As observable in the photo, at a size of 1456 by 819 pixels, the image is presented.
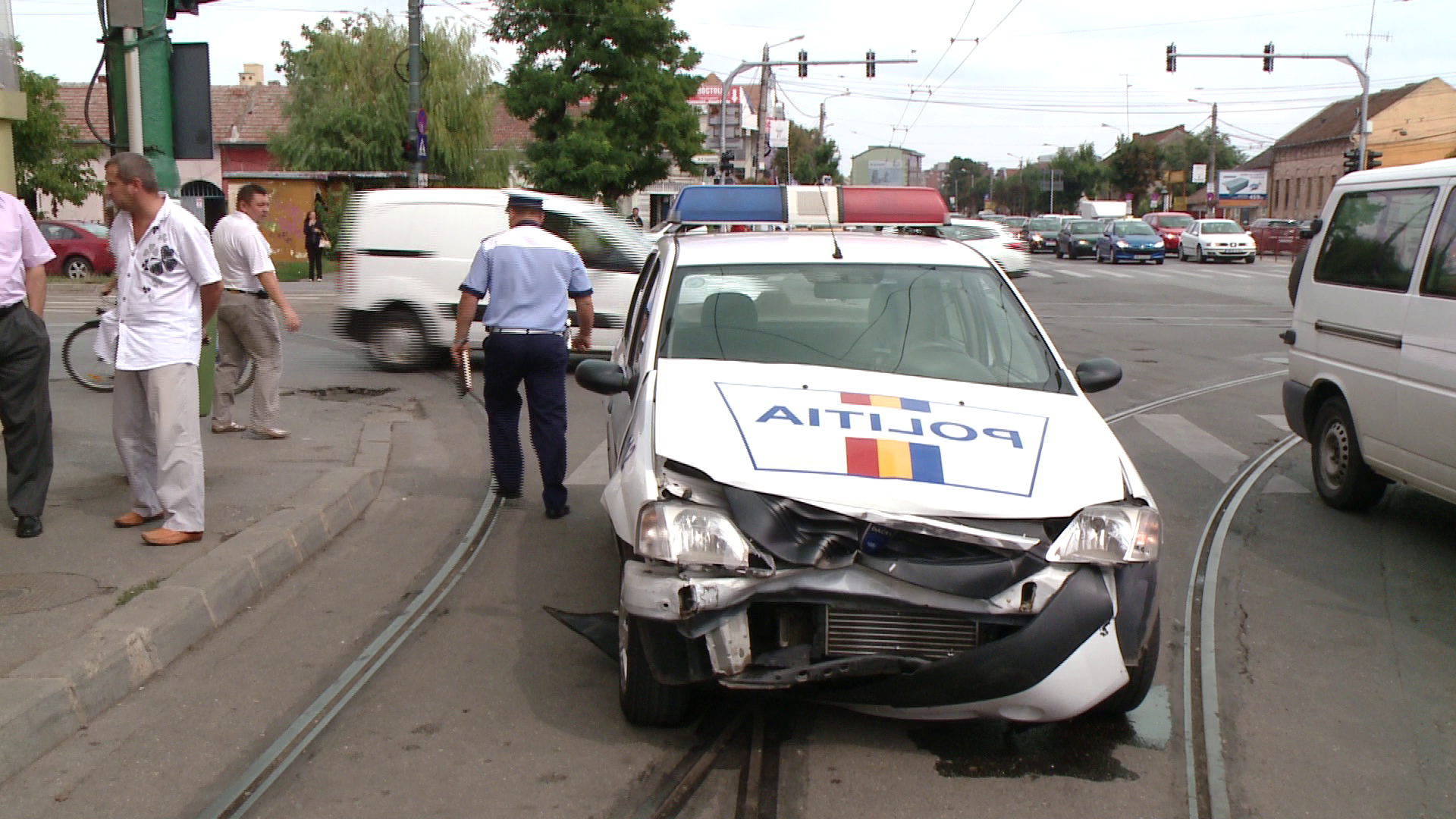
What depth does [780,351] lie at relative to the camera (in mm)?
5176

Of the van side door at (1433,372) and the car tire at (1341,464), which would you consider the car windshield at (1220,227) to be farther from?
the van side door at (1433,372)

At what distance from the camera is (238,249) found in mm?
8945

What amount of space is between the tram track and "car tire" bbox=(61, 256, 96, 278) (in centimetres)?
2787

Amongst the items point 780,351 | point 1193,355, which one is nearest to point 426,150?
point 1193,355

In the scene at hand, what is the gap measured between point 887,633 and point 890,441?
25.2 inches

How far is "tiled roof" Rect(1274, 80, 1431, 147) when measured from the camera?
7294 centimetres

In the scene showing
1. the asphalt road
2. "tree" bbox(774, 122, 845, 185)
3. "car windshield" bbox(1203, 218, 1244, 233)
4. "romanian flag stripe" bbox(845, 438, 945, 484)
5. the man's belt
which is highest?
"tree" bbox(774, 122, 845, 185)

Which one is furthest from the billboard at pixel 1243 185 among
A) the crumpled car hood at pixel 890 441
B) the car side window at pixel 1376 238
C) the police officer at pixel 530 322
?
the crumpled car hood at pixel 890 441

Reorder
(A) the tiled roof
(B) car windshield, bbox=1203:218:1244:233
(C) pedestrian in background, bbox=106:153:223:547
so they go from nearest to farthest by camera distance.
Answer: (C) pedestrian in background, bbox=106:153:223:547, (B) car windshield, bbox=1203:218:1244:233, (A) the tiled roof

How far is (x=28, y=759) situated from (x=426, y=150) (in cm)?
2053

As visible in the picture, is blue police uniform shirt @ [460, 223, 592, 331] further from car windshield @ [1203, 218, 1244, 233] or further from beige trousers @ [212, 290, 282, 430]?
car windshield @ [1203, 218, 1244, 233]

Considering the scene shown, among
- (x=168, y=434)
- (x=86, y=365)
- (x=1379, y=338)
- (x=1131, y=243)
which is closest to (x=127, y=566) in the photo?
(x=168, y=434)

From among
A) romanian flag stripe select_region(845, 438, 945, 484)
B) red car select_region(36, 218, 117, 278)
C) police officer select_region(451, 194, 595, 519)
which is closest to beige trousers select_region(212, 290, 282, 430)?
police officer select_region(451, 194, 595, 519)

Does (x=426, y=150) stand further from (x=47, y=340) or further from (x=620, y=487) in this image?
(x=620, y=487)
